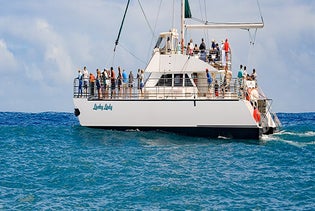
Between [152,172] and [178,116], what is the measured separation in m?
10.7

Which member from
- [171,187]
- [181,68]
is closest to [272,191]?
[171,187]

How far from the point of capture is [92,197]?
18.3 meters

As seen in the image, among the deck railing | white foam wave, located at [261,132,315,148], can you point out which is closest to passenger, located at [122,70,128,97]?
the deck railing

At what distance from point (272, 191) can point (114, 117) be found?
53.4 feet

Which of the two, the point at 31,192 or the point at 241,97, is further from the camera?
the point at 241,97

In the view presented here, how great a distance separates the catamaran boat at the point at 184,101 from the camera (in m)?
31.8

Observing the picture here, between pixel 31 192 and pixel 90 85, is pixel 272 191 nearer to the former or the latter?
pixel 31 192

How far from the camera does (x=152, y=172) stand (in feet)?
72.7

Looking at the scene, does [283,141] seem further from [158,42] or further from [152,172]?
[152,172]

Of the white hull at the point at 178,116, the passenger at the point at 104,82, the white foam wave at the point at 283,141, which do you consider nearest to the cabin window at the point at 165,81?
the white hull at the point at 178,116

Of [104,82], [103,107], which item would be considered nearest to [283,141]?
[103,107]

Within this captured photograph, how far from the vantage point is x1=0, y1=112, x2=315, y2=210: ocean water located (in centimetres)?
1788

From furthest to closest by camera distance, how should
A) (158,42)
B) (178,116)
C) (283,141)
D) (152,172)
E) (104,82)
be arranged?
(158,42)
(104,82)
(178,116)
(283,141)
(152,172)

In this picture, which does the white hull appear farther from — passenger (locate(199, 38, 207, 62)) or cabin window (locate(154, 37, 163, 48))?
cabin window (locate(154, 37, 163, 48))
